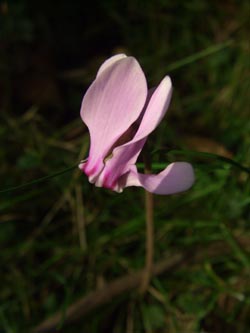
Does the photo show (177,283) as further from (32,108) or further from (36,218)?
(32,108)

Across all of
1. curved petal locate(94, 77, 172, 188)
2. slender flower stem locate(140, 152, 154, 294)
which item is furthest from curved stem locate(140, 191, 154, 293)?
curved petal locate(94, 77, 172, 188)

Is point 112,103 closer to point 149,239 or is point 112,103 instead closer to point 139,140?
point 139,140

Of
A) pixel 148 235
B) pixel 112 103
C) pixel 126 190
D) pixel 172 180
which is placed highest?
pixel 112 103

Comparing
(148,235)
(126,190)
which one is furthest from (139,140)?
(126,190)

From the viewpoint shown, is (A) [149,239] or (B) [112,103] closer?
(B) [112,103]

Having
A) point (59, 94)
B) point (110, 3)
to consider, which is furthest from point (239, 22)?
point (59, 94)

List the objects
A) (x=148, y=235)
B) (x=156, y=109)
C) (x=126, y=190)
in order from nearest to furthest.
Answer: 1. (x=156, y=109)
2. (x=148, y=235)
3. (x=126, y=190)

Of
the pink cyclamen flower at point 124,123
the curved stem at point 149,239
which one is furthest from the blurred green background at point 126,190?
the pink cyclamen flower at point 124,123
